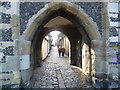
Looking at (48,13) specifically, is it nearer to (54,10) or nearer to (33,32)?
(54,10)

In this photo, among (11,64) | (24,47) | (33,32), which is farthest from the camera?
(33,32)

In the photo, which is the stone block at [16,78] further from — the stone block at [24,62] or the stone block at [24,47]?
the stone block at [24,47]

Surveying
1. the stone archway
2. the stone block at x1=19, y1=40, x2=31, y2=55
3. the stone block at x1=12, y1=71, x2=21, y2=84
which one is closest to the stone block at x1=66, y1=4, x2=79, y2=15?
the stone archway

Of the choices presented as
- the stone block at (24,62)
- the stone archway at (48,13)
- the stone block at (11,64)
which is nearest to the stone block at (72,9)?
the stone archway at (48,13)

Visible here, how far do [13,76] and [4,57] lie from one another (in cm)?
61

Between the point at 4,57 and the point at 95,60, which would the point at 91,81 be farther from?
the point at 4,57

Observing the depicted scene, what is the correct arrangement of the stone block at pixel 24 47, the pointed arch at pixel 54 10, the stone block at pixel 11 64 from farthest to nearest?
the pointed arch at pixel 54 10
the stone block at pixel 24 47
the stone block at pixel 11 64

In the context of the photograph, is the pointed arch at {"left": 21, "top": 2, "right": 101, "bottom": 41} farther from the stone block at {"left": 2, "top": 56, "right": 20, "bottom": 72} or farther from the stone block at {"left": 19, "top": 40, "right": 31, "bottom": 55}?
the stone block at {"left": 2, "top": 56, "right": 20, "bottom": 72}

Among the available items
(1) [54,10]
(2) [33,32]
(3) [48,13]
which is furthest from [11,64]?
(1) [54,10]

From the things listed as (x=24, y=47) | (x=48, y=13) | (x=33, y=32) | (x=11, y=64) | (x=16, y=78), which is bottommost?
(x=16, y=78)

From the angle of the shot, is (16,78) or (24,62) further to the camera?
(24,62)

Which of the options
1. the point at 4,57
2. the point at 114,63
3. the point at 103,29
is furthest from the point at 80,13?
the point at 4,57

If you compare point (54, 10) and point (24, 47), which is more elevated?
point (54, 10)

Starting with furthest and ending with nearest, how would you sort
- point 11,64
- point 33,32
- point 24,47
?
point 33,32, point 24,47, point 11,64
